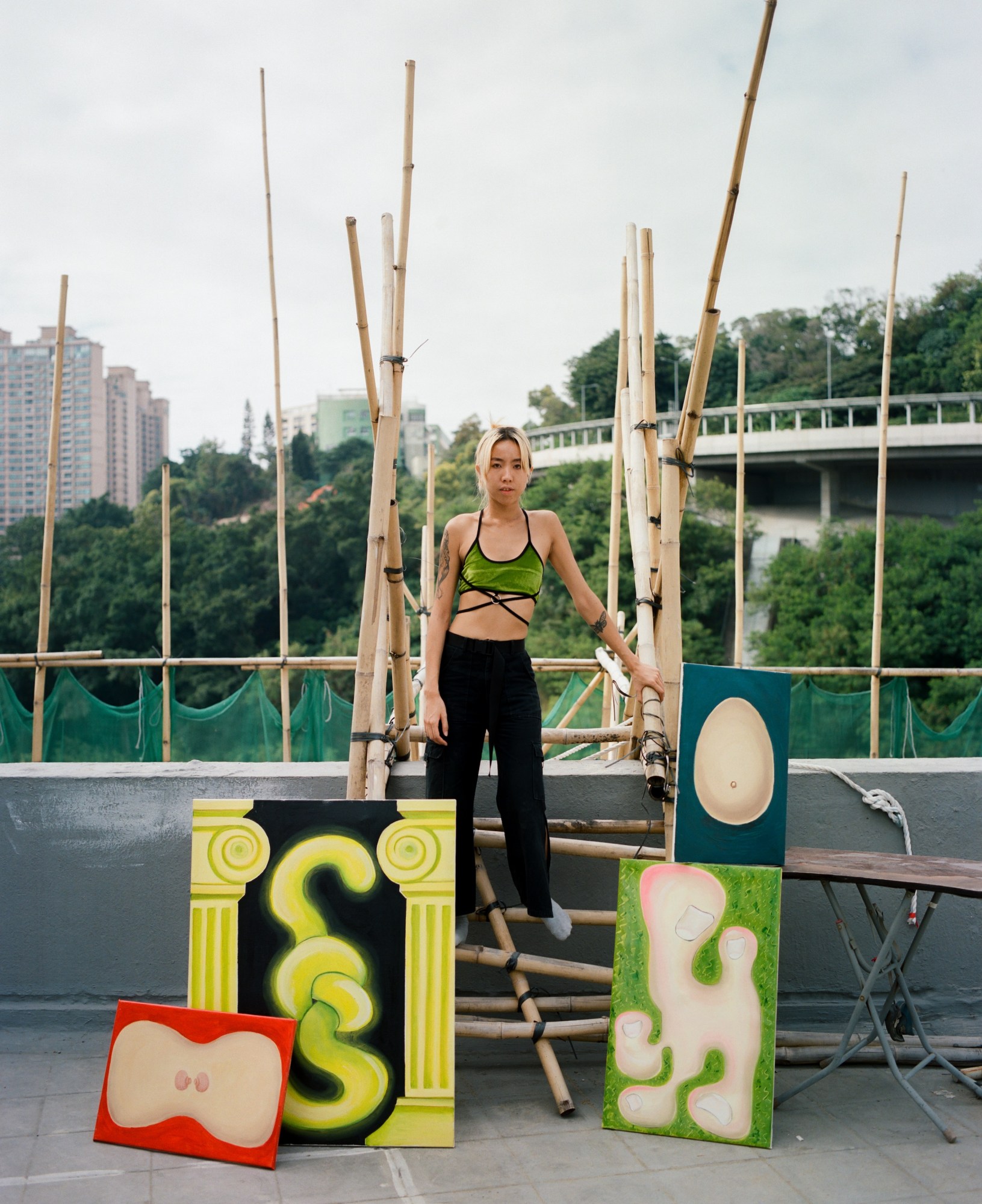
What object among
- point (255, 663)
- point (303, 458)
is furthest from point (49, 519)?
point (303, 458)

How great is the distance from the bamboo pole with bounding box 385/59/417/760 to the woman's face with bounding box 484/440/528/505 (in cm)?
28

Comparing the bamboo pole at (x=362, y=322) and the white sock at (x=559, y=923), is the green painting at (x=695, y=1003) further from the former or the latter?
the bamboo pole at (x=362, y=322)

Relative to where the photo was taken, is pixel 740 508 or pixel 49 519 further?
pixel 740 508

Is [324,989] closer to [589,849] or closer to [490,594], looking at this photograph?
[589,849]

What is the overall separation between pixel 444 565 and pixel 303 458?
4700 cm

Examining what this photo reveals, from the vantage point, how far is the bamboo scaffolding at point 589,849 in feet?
8.51

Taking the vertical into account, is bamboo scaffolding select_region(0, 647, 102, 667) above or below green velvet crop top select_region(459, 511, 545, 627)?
below

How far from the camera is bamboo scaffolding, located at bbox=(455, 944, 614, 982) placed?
247 cm

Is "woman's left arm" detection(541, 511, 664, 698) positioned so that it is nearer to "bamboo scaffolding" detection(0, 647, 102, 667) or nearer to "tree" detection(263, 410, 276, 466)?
"bamboo scaffolding" detection(0, 647, 102, 667)

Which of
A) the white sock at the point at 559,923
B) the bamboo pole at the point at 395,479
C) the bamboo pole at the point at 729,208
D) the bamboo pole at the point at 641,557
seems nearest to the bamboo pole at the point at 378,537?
the bamboo pole at the point at 395,479

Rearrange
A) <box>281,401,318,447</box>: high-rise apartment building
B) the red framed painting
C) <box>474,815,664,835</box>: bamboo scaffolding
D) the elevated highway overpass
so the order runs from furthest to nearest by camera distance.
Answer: <box>281,401,318,447</box>: high-rise apartment building
the elevated highway overpass
<box>474,815,664,835</box>: bamboo scaffolding
the red framed painting

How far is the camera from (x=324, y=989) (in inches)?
87.3

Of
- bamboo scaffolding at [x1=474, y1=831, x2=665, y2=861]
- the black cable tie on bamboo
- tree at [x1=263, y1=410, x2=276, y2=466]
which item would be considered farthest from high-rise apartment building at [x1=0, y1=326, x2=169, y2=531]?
bamboo scaffolding at [x1=474, y1=831, x2=665, y2=861]

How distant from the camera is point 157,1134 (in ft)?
6.93
